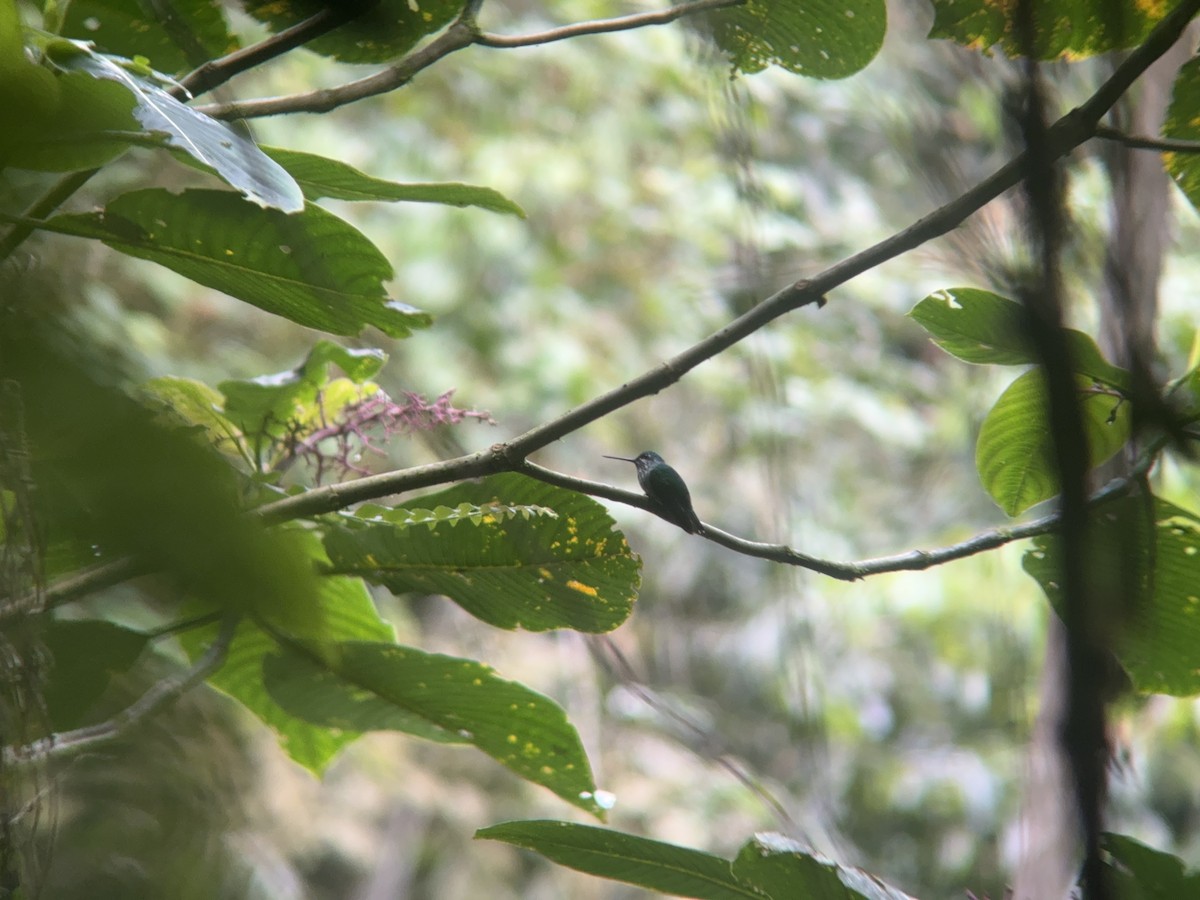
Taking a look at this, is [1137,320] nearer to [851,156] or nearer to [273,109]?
[273,109]

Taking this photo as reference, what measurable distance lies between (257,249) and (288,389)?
20 cm

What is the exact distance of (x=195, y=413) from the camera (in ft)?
2.88

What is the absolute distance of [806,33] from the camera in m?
0.93

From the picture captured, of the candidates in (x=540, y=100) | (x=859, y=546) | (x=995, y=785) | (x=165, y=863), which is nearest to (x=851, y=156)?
(x=540, y=100)

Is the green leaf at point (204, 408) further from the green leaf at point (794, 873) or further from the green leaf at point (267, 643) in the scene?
the green leaf at point (794, 873)

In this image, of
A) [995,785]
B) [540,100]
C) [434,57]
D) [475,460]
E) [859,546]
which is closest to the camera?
[475,460]

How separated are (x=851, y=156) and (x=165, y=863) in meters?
5.33

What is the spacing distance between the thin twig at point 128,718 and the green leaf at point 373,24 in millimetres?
486

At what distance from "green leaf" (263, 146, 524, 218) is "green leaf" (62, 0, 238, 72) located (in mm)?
145

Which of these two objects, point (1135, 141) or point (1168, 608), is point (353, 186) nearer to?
point (1135, 141)

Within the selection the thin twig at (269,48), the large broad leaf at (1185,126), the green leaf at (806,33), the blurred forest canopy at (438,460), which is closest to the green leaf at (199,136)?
the blurred forest canopy at (438,460)

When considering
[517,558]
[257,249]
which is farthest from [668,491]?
[257,249]

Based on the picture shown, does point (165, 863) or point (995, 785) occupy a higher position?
point (995, 785)

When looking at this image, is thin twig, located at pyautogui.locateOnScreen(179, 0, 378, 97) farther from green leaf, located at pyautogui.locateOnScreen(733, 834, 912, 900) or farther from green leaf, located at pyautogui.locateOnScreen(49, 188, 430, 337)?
green leaf, located at pyautogui.locateOnScreen(733, 834, 912, 900)
